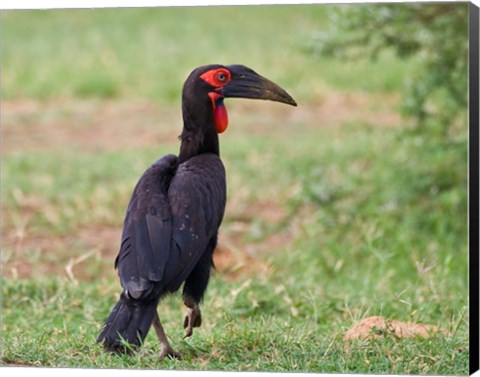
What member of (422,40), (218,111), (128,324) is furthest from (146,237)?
(422,40)

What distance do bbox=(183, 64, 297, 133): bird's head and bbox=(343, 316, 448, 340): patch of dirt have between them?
3.16 ft

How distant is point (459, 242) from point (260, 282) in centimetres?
214

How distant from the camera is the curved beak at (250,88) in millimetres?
4773

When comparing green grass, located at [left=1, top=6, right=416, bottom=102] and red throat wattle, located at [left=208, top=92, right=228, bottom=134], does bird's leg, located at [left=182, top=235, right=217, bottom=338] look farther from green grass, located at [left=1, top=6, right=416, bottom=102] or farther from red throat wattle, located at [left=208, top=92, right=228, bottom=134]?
green grass, located at [left=1, top=6, right=416, bottom=102]

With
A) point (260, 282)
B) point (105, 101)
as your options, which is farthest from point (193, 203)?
point (105, 101)

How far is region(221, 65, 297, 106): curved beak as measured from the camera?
4773mm

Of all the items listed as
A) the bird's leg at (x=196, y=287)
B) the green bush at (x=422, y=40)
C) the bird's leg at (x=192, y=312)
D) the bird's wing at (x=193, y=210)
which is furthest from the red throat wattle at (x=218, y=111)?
the green bush at (x=422, y=40)

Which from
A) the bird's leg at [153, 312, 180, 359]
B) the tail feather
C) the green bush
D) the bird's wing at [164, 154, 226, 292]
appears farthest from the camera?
the green bush

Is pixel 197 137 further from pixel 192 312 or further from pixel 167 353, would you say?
pixel 167 353

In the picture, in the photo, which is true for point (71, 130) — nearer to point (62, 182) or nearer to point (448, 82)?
point (62, 182)

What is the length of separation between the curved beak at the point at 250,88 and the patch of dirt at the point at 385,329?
969 millimetres

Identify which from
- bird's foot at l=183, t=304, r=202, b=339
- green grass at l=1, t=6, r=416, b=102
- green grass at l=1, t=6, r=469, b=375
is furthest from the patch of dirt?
green grass at l=1, t=6, r=416, b=102

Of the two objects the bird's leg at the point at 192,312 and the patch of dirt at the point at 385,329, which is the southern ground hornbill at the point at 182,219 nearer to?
the bird's leg at the point at 192,312

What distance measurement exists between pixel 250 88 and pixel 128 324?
110 cm
